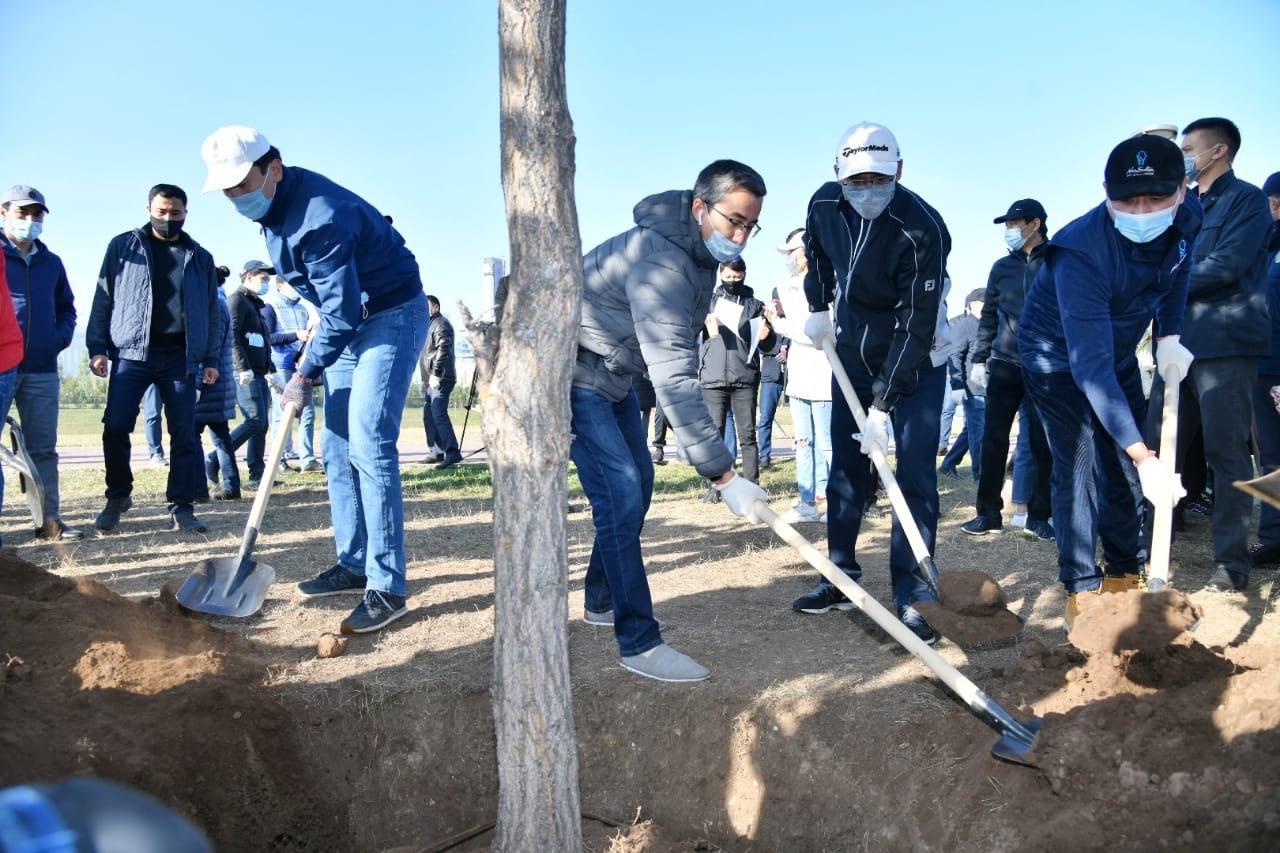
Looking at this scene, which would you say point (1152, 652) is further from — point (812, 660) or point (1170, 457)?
point (812, 660)

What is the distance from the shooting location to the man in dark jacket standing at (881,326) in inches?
161

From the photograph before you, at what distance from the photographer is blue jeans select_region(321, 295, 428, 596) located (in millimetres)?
4297

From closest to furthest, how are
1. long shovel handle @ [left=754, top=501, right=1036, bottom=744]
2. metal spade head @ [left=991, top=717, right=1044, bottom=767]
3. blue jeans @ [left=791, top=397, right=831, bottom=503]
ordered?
metal spade head @ [left=991, top=717, right=1044, bottom=767] < long shovel handle @ [left=754, top=501, right=1036, bottom=744] < blue jeans @ [left=791, top=397, right=831, bottom=503]

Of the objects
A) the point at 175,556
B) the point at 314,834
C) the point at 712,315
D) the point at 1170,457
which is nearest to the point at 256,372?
the point at 175,556

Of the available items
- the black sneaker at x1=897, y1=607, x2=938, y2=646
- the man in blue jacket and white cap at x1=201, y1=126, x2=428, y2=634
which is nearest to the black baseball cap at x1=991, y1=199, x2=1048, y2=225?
the black sneaker at x1=897, y1=607, x2=938, y2=646

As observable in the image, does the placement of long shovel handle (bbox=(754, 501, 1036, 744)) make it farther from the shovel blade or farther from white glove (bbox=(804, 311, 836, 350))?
the shovel blade

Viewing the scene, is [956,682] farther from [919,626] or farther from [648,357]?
[648,357]

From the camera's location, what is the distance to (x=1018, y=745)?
9.81ft

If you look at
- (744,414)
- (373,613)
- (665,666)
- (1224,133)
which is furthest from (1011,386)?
(373,613)

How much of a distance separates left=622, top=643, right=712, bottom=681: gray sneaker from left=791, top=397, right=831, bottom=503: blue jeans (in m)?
3.63

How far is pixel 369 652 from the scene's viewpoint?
13.6 ft

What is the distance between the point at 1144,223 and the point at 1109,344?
49 cm

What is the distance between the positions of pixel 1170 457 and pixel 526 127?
286 centimetres

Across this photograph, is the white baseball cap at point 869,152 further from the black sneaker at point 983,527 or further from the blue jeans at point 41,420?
the blue jeans at point 41,420
